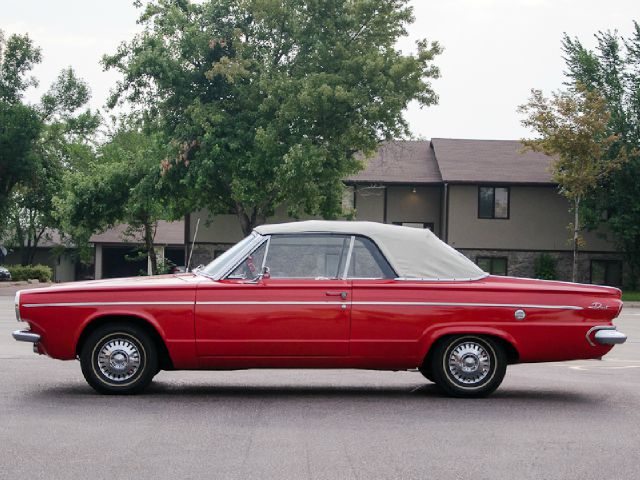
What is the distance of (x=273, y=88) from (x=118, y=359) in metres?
30.9

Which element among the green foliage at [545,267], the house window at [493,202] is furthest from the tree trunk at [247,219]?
the green foliage at [545,267]

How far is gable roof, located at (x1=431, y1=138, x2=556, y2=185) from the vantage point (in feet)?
157

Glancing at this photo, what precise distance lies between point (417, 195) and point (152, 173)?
45.1ft

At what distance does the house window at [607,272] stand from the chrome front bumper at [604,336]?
39.9 m

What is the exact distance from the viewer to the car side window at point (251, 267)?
397 inches

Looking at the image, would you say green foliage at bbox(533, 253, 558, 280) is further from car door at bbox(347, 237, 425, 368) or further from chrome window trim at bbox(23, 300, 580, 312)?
car door at bbox(347, 237, 425, 368)

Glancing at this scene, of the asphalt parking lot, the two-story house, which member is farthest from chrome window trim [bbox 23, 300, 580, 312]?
the two-story house

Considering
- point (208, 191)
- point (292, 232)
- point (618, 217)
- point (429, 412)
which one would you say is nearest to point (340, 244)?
point (292, 232)

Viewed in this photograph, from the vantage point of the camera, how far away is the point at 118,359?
9.98m

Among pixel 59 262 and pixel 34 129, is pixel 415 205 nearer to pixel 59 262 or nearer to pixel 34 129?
pixel 34 129

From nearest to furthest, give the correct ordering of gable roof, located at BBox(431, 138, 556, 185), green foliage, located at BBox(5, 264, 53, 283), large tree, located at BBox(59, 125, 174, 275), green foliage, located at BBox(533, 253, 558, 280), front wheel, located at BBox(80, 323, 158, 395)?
1. front wheel, located at BBox(80, 323, 158, 395)
2. large tree, located at BBox(59, 125, 174, 275)
3. green foliage, located at BBox(533, 253, 558, 280)
4. gable roof, located at BBox(431, 138, 556, 185)
5. green foliage, located at BBox(5, 264, 53, 283)

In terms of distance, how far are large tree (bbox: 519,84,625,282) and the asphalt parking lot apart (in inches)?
1253

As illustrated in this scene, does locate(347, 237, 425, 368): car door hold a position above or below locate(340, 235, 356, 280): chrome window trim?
below

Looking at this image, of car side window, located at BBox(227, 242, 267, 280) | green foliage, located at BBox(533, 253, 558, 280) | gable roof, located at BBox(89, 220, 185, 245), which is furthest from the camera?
gable roof, located at BBox(89, 220, 185, 245)
